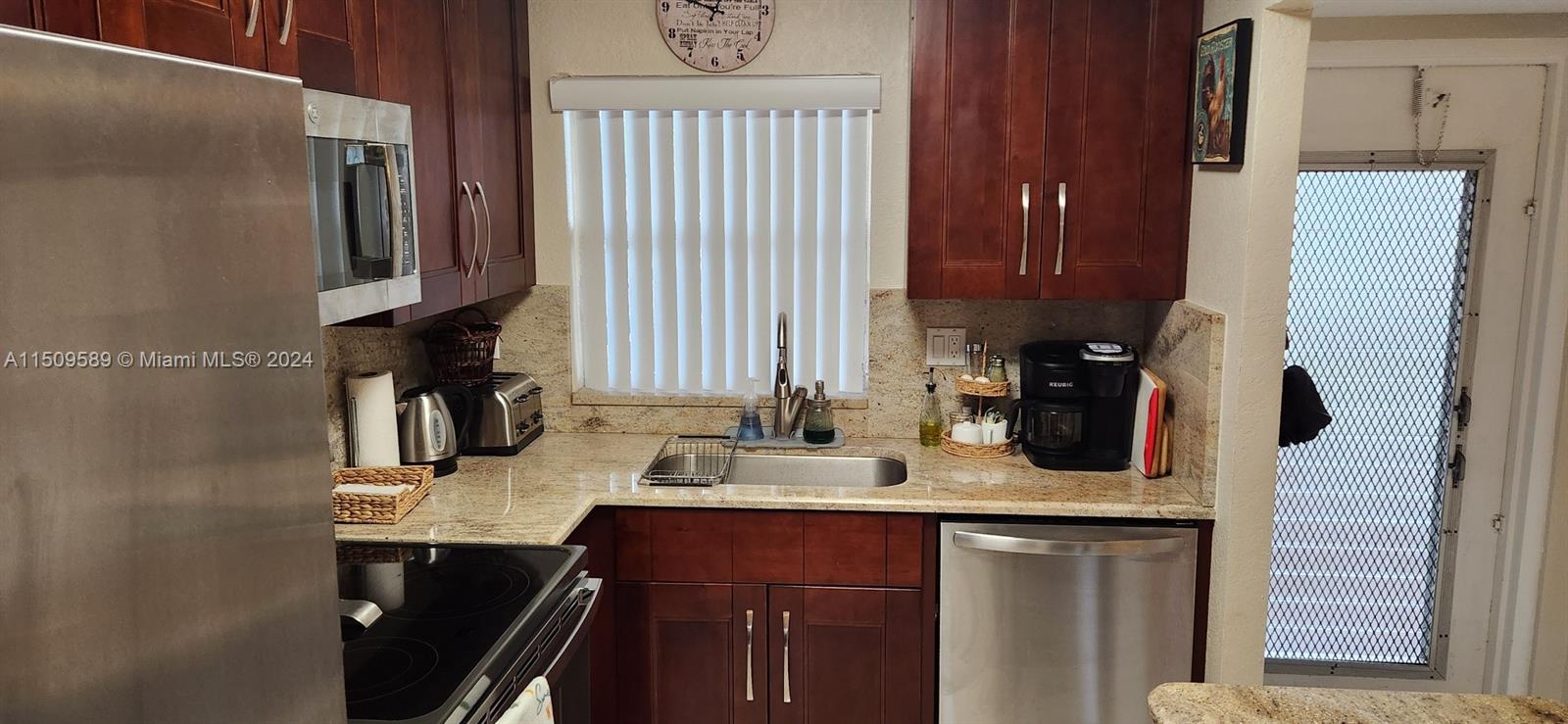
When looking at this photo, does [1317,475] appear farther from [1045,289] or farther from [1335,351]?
[1045,289]

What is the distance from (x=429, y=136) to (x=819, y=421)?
1313 mm

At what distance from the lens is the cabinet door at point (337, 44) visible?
69.8 inches

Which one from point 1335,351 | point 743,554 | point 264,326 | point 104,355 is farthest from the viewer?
point 1335,351

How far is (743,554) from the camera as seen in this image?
2615mm

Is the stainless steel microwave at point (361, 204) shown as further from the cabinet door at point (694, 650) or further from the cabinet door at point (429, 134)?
the cabinet door at point (694, 650)

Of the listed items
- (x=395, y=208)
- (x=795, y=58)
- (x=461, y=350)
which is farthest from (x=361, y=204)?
(x=795, y=58)

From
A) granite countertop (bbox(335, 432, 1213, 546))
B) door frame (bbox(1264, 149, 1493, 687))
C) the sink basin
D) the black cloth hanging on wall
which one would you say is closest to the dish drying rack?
the sink basin

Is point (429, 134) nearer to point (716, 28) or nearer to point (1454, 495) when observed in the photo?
point (716, 28)

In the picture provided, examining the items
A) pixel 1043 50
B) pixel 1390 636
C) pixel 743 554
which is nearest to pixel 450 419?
pixel 743 554

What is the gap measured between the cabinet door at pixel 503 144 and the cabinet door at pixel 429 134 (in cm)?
16

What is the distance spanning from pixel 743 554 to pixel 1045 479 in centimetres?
81

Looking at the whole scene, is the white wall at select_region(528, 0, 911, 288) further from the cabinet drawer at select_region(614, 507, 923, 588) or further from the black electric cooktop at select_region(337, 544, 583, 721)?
the black electric cooktop at select_region(337, 544, 583, 721)

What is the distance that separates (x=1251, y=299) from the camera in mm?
2277

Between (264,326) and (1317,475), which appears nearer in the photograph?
(264,326)
